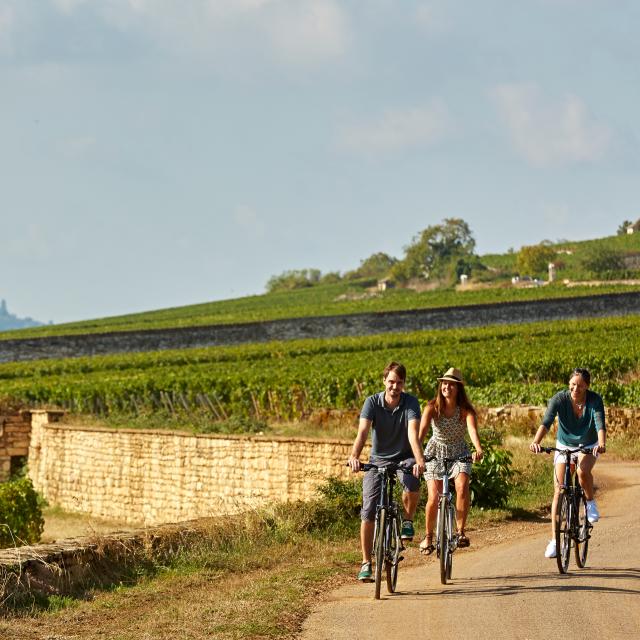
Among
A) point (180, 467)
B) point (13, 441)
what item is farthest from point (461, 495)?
point (13, 441)

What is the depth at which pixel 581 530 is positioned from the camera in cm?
1260

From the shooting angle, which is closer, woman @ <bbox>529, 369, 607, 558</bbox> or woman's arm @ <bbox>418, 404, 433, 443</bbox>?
woman's arm @ <bbox>418, 404, 433, 443</bbox>

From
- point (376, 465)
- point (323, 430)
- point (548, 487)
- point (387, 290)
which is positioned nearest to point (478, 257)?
point (387, 290)

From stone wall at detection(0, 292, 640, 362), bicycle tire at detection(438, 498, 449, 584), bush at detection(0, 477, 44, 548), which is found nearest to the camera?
bicycle tire at detection(438, 498, 449, 584)

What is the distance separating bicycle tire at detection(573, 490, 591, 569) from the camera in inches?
488

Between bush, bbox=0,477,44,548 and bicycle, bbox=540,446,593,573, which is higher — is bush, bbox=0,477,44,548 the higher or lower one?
the lower one

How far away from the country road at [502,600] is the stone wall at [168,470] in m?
7.79

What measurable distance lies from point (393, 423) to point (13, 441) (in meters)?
26.3

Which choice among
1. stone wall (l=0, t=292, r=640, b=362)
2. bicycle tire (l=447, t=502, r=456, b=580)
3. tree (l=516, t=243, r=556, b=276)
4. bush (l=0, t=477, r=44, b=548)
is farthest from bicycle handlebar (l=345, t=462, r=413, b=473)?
tree (l=516, t=243, r=556, b=276)

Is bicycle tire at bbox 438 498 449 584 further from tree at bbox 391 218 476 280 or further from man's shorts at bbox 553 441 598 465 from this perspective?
tree at bbox 391 218 476 280

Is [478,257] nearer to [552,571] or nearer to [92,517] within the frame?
[92,517]

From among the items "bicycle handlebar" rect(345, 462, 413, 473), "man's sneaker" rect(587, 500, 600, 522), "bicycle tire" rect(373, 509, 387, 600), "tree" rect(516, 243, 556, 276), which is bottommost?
"bicycle tire" rect(373, 509, 387, 600)

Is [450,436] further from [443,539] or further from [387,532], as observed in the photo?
[387,532]

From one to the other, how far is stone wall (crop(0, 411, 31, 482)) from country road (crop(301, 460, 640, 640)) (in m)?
23.7
